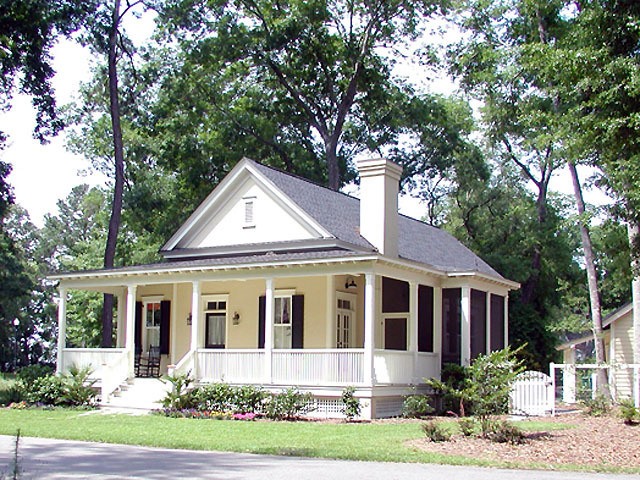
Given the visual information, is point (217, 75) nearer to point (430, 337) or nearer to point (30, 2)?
point (30, 2)

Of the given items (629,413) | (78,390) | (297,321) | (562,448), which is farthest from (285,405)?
(562,448)

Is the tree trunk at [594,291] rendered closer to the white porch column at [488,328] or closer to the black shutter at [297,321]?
the white porch column at [488,328]

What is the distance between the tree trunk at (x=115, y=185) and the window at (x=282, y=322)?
1022 cm

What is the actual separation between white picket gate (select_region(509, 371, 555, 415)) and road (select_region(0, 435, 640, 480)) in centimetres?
1063

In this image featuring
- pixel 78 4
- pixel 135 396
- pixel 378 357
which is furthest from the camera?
pixel 78 4

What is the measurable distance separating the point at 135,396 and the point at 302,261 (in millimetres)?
6391

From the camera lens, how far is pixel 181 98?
131 feet

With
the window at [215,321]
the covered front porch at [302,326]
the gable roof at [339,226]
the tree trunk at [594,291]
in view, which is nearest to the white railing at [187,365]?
the covered front porch at [302,326]

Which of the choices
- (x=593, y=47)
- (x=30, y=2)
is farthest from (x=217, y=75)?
(x=593, y=47)

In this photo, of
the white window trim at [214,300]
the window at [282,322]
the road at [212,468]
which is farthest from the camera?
the white window trim at [214,300]

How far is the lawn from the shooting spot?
42.4ft

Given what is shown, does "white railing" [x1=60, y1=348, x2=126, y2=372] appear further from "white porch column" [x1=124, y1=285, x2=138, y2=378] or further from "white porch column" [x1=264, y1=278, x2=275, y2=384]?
"white porch column" [x1=264, y1=278, x2=275, y2=384]

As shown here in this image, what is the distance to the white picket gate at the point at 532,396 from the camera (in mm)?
21516

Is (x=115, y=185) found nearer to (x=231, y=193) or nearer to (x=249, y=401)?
(x=231, y=193)
